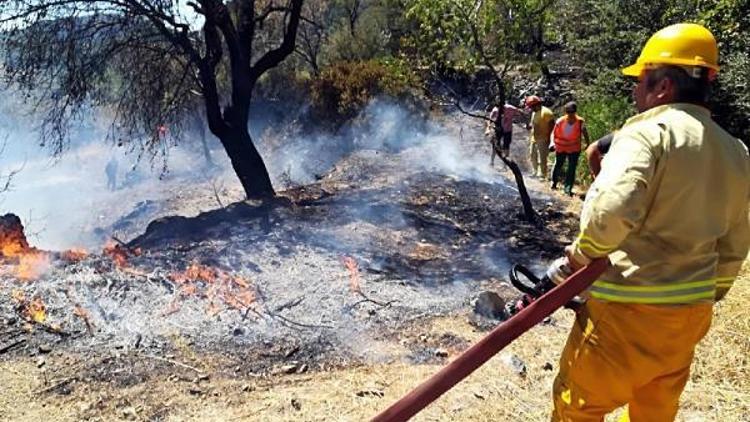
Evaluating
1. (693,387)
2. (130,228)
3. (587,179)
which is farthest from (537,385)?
(130,228)

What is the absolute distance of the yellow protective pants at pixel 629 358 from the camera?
2213 mm

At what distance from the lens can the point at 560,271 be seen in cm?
226

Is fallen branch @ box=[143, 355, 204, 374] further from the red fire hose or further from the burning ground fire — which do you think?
the red fire hose

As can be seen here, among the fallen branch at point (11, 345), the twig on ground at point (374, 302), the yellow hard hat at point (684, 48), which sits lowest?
the twig on ground at point (374, 302)

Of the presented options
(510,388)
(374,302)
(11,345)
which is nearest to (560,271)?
(510,388)

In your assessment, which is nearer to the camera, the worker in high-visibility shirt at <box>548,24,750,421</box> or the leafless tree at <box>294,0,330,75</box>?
the worker in high-visibility shirt at <box>548,24,750,421</box>

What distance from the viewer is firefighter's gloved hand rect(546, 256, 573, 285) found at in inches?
87.9

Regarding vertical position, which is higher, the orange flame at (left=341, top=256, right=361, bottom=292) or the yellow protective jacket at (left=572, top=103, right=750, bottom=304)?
the yellow protective jacket at (left=572, top=103, right=750, bottom=304)

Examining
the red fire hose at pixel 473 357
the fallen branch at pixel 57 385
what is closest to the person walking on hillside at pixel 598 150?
the red fire hose at pixel 473 357

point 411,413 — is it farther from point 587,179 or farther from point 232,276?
point 587,179

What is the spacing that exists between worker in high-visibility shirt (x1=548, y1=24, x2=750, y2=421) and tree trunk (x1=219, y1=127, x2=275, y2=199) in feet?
27.8

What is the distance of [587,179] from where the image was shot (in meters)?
11.8

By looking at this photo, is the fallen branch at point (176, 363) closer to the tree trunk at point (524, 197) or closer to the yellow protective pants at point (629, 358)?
the yellow protective pants at point (629, 358)

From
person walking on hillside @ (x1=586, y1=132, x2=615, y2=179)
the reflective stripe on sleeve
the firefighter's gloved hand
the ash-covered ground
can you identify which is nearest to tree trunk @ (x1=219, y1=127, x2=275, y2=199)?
the ash-covered ground
